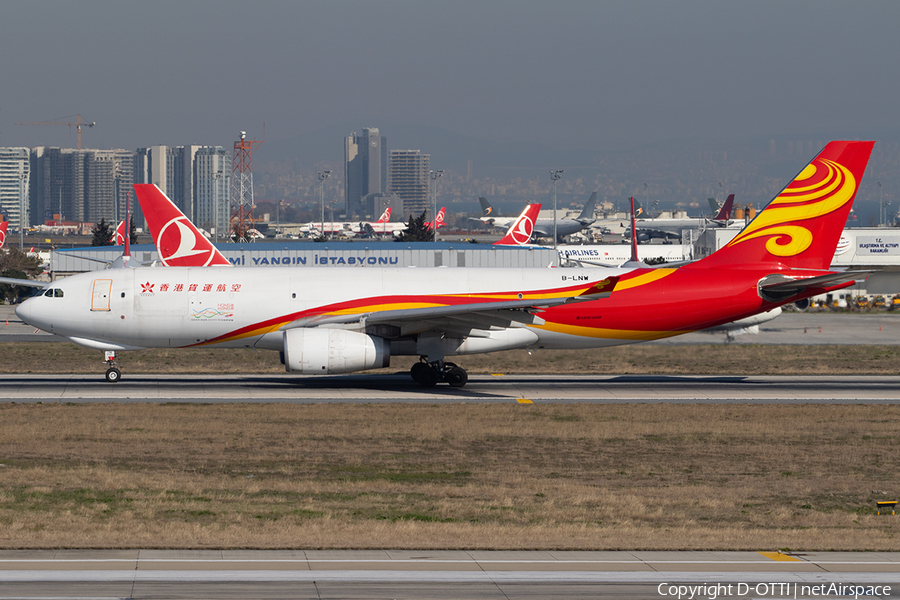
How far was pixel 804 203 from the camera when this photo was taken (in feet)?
128

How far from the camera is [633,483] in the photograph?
76.1 feet

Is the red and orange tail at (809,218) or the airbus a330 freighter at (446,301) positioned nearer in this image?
the airbus a330 freighter at (446,301)

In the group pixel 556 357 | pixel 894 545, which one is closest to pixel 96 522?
pixel 894 545

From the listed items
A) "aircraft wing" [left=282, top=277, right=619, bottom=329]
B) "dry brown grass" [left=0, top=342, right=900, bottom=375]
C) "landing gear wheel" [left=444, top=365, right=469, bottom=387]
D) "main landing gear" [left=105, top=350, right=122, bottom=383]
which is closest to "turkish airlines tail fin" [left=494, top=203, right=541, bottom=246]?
"dry brown grass" [left=0, top=342, right=900, bottom=375]

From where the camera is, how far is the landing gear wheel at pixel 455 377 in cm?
3812

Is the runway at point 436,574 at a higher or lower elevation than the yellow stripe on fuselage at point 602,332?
lower

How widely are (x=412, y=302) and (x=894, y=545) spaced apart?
22.7m

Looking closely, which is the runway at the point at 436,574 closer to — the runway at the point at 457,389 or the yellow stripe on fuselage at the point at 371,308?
the runway at the point at 457,389

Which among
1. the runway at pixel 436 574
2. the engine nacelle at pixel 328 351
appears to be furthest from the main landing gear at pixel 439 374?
the runway at pixel 436 574

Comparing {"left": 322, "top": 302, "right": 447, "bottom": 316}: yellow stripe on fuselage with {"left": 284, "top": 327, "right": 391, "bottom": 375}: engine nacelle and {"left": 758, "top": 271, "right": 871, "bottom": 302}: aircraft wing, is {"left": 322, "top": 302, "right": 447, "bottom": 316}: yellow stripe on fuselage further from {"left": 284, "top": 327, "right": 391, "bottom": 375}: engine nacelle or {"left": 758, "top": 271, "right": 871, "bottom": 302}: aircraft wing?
{"left": 758, "top": 271, "right": 871, "bottom": 302}: aircraft wing

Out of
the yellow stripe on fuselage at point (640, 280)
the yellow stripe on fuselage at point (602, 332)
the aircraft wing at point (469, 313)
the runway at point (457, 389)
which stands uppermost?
the yellow stripe on fuselage at point (640, 280)

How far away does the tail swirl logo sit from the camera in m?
39.0

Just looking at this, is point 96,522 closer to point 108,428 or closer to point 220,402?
point 108,428

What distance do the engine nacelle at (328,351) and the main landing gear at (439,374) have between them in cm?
327
